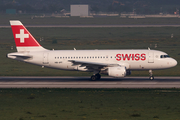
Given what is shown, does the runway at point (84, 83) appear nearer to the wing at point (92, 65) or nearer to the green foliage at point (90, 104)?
the wing at point (92, 65)

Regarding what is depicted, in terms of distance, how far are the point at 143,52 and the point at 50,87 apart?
13844 millimetres

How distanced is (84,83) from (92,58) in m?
4.35

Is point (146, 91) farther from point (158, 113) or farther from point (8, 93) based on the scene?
point (8, 93)

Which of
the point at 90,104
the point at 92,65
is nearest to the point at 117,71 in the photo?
the point at 92,65

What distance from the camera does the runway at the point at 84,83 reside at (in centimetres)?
3800

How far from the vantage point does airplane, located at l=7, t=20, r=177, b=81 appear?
42.4 meters

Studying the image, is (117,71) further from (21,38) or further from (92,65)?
(21,38)

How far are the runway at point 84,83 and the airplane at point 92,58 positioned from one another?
157 centimetres

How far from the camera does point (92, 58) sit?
142 feet

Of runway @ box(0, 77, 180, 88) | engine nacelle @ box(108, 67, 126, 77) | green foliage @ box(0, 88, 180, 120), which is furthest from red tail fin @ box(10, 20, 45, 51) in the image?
engine nacelle @ box(108, 67, 126, 77)

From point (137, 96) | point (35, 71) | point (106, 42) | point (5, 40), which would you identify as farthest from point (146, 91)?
point (5, 40)

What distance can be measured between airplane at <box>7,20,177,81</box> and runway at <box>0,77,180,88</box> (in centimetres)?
157

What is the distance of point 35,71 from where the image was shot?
52.4 m

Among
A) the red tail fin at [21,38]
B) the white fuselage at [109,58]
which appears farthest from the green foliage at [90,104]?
the red tail fin at [21,38]
